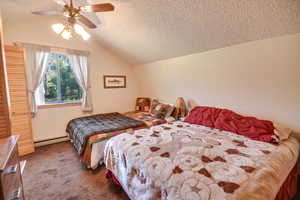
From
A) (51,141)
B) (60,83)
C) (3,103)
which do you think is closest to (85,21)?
(3,103)

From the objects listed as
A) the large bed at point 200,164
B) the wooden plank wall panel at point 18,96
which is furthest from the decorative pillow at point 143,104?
the wooden plank wall panel at point 18,96

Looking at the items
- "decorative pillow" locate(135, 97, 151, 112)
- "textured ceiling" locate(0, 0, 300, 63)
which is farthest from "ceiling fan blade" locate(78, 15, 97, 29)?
"decorative pillow" locate(135, 97, 151, 112)

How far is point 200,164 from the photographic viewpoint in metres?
1.14

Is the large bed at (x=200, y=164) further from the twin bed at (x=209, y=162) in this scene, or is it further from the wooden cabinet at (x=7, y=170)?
the wooden cabinet at (x=7, y=170)

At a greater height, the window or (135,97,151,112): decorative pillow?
the window

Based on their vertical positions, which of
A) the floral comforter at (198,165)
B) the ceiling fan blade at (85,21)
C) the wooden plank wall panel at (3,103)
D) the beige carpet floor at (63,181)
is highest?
the ceiling fan blade at (85,21)

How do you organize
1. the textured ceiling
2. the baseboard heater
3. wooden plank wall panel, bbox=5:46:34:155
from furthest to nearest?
1. the baseboard heater
2. wooden plank wall panel, bbox=5:46:34:155
3. the textured ceiling

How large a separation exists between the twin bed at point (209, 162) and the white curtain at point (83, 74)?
2.10m

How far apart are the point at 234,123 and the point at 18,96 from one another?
12.0 ft

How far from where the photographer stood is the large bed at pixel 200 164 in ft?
2.99

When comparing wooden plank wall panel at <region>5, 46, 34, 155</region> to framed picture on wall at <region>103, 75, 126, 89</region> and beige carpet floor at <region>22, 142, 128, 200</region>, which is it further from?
framed picture on wall at <region>103, 75, 126, 89</region>

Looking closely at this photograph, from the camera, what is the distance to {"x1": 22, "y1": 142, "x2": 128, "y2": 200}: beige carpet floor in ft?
5.57

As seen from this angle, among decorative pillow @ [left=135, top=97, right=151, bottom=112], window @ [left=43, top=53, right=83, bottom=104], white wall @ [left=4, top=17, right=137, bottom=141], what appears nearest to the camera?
white wall @ [left=4, top=17, right=137, bottom=141]

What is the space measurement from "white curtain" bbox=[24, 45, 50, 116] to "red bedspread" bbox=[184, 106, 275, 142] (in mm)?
3149
